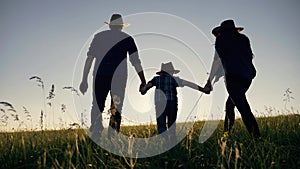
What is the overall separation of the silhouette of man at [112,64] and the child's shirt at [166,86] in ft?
1.30

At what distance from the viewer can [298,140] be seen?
5344 mm

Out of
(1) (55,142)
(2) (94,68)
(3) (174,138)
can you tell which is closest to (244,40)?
(3) (174,138)

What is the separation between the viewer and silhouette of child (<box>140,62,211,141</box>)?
6.91m

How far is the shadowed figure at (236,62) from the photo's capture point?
5953mm

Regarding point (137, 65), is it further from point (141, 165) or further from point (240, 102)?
point (141, 165)

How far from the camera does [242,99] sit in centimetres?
590

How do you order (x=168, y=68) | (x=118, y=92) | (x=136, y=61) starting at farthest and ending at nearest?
1. (x=168, y=68)
2. (x=136, y=61)
3. (x=118, y=92)

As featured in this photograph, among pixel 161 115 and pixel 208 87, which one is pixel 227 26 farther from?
pixel 161 115

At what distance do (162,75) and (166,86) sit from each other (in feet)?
0.86

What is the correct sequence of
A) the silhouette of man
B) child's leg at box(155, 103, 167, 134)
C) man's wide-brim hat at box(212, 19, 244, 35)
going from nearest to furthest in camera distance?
man's wide-brim hat at box(212, 19, 244, 35) → the silhouette of man → child's leg at box(155, 103, 167, 134)

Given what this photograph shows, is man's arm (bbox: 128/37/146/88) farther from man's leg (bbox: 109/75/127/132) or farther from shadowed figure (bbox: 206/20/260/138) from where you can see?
shadowed figure (bbox: 206/20/260/138)

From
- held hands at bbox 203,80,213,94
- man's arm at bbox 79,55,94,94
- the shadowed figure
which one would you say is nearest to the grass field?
the shadowed figure


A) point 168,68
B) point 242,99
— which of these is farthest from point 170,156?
point 168,68

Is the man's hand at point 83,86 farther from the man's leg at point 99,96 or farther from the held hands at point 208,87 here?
the held hands at point 208,87
